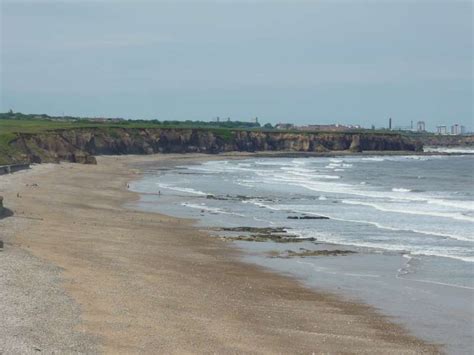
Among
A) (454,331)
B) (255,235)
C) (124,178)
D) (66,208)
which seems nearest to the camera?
(454,331)

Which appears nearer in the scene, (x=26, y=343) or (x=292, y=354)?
(x=26, y=343)

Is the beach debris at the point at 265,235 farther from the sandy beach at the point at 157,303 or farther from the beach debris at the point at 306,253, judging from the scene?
the beach debris at the point at 306,253

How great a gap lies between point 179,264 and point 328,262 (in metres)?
5.09

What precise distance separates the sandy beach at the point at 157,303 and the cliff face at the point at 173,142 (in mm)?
54194

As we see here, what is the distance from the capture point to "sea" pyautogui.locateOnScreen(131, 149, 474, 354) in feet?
66.0

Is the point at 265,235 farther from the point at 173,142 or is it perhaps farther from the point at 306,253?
the point at 173,142

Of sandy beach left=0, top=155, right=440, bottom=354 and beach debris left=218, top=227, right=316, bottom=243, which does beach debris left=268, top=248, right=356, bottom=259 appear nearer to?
sandy beach left=0, top=155, right=440, bottom=354

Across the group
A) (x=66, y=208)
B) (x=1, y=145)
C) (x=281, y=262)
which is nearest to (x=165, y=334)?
(x=281, y=262)

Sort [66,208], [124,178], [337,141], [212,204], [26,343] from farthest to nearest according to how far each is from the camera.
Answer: [337,141] → [124,178] → [212,204] → [66,208] → [26,343]

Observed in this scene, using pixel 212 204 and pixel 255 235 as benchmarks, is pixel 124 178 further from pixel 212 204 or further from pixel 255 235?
pixel 255 235

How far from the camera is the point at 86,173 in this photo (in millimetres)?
73188

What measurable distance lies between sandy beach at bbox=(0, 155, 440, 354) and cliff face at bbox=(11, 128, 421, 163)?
54.2m

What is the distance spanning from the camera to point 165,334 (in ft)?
50.0

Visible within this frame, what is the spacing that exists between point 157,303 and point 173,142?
12369 centimetres
